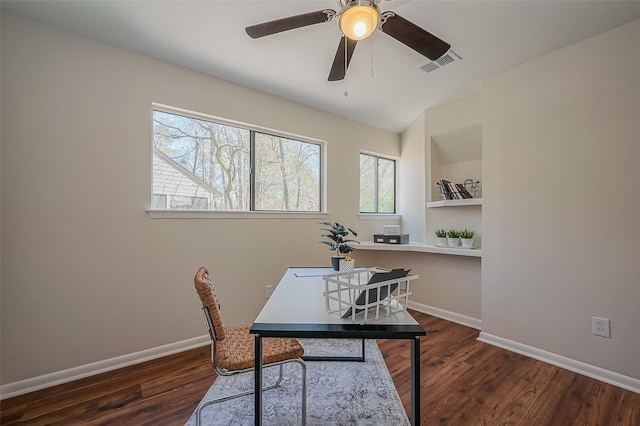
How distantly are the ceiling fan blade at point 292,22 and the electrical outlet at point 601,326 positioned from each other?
104 inches

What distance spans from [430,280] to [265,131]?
2.55 meters

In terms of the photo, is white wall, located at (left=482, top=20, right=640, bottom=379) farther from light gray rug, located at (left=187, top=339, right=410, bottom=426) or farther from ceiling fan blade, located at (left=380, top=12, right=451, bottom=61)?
light gray rug, located at (left=187, top=339, right=410, bottom=426)

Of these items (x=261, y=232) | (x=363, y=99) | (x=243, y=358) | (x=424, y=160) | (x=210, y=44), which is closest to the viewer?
(x=243, y=358)

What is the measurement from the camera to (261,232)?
108 inches

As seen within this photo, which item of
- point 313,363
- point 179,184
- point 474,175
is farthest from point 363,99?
point 313,363

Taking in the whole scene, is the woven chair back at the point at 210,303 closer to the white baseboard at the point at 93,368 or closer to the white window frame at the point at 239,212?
the white window frame at the point at 239,212

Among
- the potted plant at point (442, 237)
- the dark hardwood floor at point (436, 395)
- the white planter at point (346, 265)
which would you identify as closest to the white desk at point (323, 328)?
the white planter at point (346, 265)

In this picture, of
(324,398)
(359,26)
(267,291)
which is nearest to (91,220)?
(267,291)

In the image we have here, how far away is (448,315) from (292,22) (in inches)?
124

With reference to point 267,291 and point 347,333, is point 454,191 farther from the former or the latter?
point 347,333

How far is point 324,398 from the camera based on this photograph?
169 cm

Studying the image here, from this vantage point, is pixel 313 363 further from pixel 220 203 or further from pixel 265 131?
pixel 265 131

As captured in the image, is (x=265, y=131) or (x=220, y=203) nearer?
(x=220, y=203)

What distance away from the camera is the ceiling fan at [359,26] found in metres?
1.27
